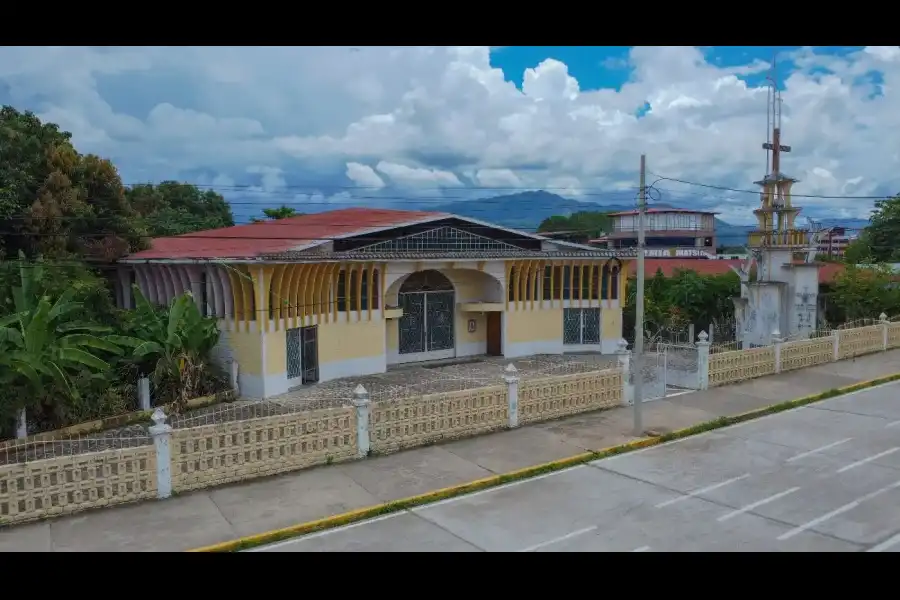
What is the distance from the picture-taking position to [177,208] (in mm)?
41594

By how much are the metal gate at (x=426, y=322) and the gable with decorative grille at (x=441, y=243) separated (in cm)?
178

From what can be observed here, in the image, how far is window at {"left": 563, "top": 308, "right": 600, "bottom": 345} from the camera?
24.9m

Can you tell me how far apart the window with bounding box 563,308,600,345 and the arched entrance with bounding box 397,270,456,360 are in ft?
13.5

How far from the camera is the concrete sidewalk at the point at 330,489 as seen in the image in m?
9.14

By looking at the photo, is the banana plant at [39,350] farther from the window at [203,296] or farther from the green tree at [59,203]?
the green tree at [59,203]

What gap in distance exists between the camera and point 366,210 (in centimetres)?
2711

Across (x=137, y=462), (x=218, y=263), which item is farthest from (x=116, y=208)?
(x=137, y=462)

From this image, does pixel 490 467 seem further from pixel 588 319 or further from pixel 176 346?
pixel 588 319

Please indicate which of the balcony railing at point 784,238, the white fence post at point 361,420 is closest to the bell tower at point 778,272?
the balcony railing at point 784,238

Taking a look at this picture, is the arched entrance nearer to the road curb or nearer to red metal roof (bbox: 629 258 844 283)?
the road curb

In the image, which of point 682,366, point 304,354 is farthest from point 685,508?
point 682,366

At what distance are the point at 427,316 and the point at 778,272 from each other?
13.0 metres

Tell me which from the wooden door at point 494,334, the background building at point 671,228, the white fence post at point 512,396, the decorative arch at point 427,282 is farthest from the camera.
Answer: the background building at point 671,228

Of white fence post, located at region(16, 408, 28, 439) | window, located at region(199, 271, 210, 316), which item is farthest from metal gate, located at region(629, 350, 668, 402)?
white fence post, located at region(16, 408, 28, 439)
